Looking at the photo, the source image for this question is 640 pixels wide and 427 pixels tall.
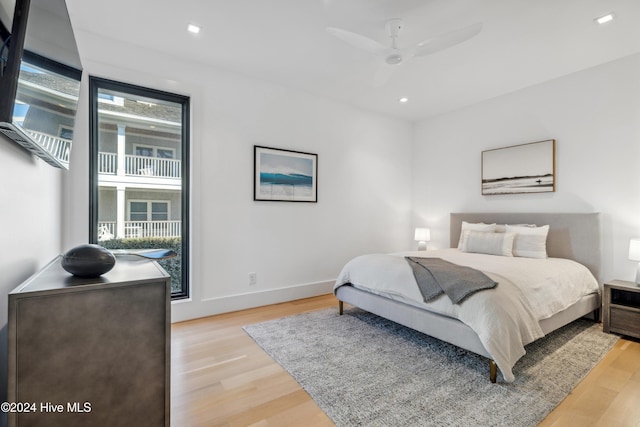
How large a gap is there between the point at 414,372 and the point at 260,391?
1058 millimetres

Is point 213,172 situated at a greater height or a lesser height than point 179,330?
greater

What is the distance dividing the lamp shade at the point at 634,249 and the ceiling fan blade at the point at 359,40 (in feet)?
9.23

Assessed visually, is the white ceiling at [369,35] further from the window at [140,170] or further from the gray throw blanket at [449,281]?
the gray throw blanket at [449,281]

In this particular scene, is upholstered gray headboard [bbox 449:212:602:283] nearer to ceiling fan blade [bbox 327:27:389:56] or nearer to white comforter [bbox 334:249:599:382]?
white comforter [bbox 334:249:599:382]

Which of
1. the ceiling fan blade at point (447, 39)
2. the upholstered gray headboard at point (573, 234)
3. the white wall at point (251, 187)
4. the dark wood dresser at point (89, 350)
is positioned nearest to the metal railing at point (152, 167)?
the white wall at point (251, 187)

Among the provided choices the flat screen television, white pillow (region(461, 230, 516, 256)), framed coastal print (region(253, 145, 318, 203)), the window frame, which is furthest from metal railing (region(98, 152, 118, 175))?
white pillow (region(461, 230, 516, 256))

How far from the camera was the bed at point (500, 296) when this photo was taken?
1959mm

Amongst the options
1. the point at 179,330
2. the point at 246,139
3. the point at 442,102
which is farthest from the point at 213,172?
the point at 442,102

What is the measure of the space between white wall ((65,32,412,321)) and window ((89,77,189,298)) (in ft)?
0.44

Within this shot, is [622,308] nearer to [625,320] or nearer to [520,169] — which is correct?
[625,320]

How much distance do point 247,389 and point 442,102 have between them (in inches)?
165

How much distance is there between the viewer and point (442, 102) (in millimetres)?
4262

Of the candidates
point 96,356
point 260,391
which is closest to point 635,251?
point 260,391

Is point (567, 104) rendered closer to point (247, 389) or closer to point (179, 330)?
point (247, 389)
